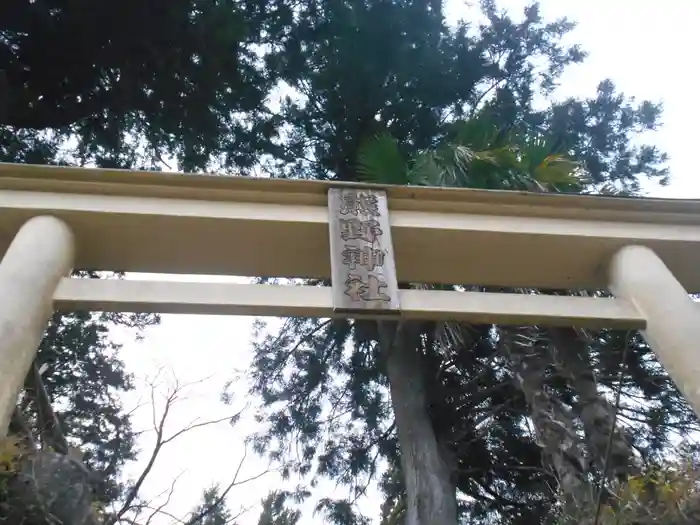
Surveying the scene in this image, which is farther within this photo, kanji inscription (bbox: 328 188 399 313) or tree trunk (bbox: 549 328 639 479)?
tree trunk (bbox: 549 328 639 479)

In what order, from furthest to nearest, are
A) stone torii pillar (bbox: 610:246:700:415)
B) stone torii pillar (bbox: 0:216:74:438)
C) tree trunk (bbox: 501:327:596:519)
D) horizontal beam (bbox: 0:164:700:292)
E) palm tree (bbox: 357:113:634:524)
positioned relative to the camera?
1. palm tree (bbox: 357:113:634:524)
2. tree trunk (bbox: 501:327:596:519)
3. horizontal beam (bbox: 0:164:700:292)
4. stone torii pillar (bbox: 610:246:700:415)
5. stone torii pillar (bbox: 0:216:74:438)

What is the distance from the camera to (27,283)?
279 cm

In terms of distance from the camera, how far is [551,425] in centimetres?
428

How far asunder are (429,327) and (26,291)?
198 inches

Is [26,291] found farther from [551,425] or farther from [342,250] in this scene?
[551,425]

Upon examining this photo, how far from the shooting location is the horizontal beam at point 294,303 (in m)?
2.86

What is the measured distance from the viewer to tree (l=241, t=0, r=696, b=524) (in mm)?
6355

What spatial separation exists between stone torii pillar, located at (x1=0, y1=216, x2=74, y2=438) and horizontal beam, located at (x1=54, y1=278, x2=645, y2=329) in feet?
0.36

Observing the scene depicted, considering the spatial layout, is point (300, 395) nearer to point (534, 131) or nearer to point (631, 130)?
point (534, 131)

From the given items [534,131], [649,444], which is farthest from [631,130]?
[649,444]

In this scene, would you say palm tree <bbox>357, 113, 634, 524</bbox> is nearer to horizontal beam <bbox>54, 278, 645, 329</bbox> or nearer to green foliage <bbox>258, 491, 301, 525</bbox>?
horizontal beam <bbox>54, 278, 645, 329</bbox>

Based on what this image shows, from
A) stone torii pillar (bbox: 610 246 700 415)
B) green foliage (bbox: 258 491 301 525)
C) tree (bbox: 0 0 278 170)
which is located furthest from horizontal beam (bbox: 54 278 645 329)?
green foliage (bbox: 258 491 301 525)

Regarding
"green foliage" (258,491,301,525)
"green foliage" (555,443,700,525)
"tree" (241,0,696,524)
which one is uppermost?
"tree" (241,0,696,524)

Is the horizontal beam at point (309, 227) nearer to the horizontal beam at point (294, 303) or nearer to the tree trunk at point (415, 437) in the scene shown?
the horizontal beam at point (294, 303)
